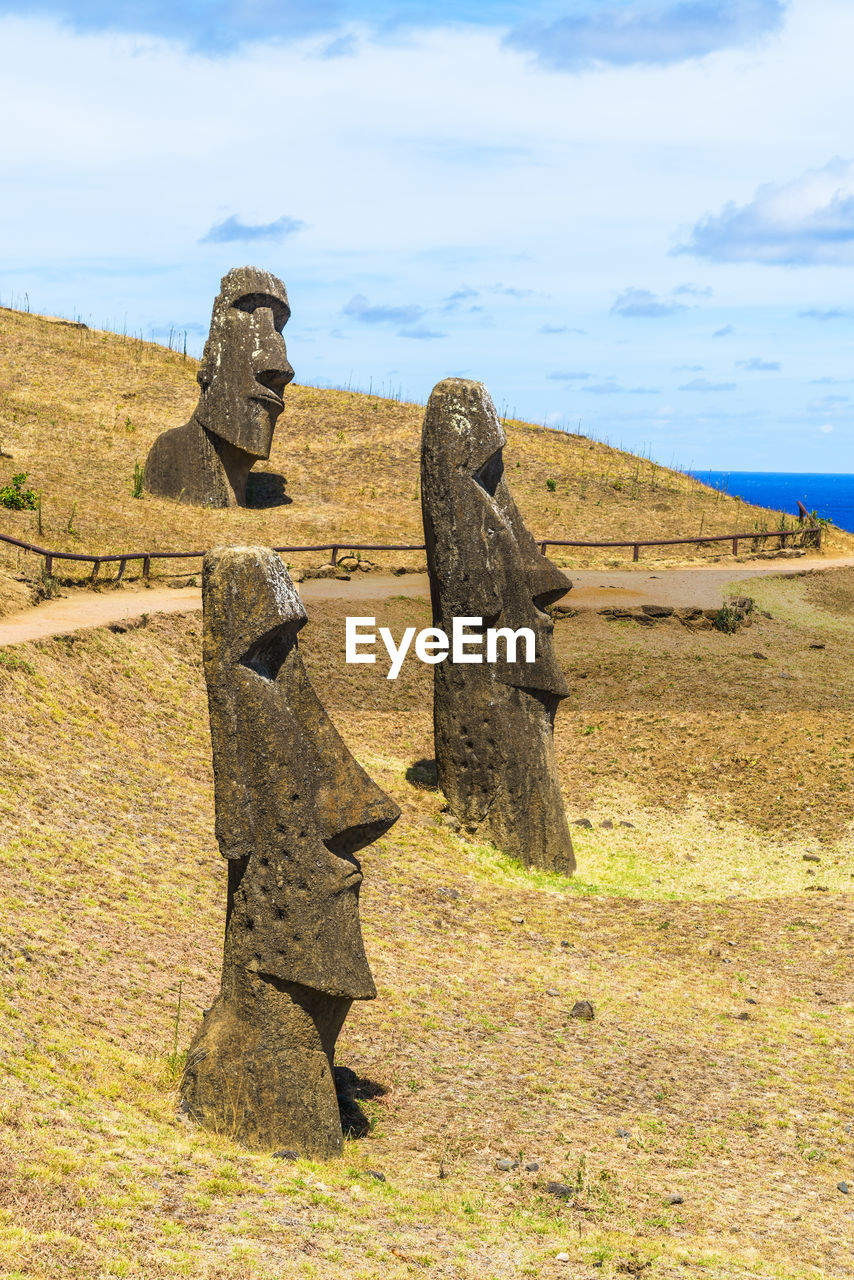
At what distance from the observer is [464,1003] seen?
11.1 metres

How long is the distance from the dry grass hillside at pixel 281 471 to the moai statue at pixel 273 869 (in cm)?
1648

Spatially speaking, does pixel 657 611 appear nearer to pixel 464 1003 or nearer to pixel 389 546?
pixel 389 546

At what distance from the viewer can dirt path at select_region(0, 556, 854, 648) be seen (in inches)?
713

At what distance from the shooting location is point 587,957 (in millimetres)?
12641

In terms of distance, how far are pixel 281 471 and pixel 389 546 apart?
9575mm

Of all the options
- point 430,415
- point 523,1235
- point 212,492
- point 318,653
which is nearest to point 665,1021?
Answer: point 523,1235

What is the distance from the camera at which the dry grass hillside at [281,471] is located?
28125mm

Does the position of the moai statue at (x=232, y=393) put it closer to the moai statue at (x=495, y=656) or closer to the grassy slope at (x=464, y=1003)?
the grassy slope at (x=464, y=1003)

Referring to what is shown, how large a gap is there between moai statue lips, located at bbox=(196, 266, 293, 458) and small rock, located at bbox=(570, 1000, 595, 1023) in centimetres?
2065

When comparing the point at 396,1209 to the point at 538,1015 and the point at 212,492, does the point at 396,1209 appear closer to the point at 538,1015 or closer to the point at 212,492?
the point at 538,1015

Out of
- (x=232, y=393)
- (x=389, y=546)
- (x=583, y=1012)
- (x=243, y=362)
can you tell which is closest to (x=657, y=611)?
(x=389, y=546)

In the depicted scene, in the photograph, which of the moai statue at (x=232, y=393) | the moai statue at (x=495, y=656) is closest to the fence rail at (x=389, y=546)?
the moai statue at (x=232, y=393)

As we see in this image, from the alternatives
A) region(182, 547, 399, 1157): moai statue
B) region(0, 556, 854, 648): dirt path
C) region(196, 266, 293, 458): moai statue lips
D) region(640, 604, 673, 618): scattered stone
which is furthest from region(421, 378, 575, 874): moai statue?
region(196, 266, 293, 458): moai statue lips

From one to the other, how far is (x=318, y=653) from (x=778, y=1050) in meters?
12.0
